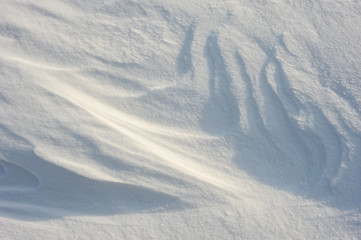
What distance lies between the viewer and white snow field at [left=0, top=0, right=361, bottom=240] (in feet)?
4.74

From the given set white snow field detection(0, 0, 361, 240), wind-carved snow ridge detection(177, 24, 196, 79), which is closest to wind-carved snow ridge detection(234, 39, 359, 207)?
white snow field detection(0, 0, 361, 240)

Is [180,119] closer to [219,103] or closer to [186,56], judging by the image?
[219,103]

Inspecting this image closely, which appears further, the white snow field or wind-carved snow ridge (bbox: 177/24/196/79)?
wind-carved snow ridge (bbox: 177/24/196/79)

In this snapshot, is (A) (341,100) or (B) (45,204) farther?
(A) (341,100)

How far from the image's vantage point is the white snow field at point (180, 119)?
1.44 m

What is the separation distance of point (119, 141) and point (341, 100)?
114cm

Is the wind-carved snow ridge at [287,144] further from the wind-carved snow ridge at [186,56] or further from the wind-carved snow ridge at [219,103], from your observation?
the wind-carved snow ridge at [186,56]

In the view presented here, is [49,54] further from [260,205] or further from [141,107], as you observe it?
[260,205]

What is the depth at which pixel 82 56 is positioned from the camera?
1601 mm

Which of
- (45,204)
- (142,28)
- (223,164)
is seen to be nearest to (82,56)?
(142,28)

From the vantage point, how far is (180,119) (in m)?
1.56

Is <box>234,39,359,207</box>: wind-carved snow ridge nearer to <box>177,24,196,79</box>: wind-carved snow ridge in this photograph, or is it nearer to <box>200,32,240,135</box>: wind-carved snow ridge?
<box>200,32,240,135</box>: wind-carved snow ridge

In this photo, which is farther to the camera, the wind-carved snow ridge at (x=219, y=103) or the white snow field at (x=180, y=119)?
the wind-carved snow ridge at (x=219, y=103)

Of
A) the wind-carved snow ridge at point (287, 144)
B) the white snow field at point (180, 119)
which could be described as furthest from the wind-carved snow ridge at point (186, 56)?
the wind-carved snow ridge at point (287, 144)
